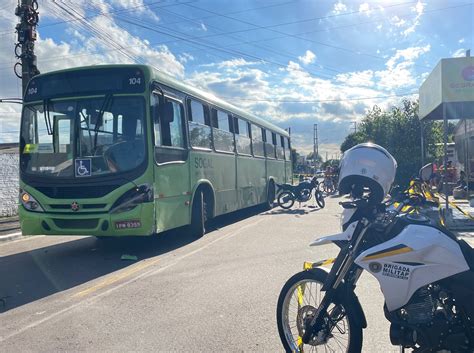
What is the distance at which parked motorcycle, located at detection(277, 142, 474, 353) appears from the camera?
9.48 feet

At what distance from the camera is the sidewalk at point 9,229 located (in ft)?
35.9

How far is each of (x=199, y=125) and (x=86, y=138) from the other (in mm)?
3266

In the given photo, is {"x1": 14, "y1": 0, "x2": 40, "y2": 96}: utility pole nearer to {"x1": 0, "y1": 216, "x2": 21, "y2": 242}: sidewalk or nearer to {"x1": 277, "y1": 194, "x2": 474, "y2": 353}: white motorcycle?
{"x1": 0, "y1": 216, "x2": 21, "y2": 242}: sidewalk

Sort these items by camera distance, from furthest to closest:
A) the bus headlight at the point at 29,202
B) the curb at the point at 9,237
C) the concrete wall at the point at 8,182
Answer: the concrete wall at the point at 8,182 < the curb at the point at 9,237 < the bus headlight at the point at 29,202

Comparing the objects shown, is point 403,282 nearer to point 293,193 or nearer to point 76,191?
point 76,191

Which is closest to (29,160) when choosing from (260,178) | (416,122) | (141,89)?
(141,89)

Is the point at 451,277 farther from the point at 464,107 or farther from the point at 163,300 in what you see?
the point at 464,107

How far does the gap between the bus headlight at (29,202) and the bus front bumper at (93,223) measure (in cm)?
7

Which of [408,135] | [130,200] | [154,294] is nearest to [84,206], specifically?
[130,200]

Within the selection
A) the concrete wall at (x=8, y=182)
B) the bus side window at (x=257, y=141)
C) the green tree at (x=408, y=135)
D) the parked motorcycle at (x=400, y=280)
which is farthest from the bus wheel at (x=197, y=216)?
the green tree at (x=408, y=135)

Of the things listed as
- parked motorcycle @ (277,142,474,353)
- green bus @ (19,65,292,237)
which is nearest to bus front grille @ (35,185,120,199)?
green bus @ (19,65,292,237)

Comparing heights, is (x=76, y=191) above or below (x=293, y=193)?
above

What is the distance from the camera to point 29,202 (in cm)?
811

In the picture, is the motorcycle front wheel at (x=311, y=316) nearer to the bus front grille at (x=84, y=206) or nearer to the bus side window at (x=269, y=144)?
the bus front grille at (x=84, y=206)
